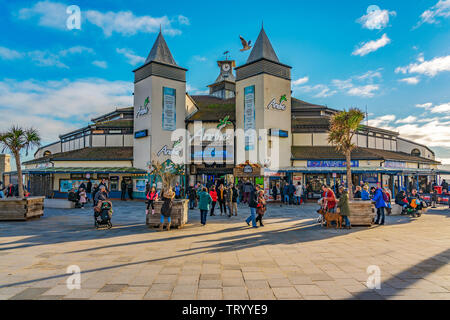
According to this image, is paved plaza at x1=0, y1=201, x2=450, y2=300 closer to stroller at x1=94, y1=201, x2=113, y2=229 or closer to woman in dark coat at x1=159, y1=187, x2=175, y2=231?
stroller at x1=94, y1=201, x2=113, y2=229

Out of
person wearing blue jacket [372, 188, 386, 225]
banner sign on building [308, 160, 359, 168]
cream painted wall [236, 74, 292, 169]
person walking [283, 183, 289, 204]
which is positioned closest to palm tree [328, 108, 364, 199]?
person wearing blue jacket [372, 188, 386, 225]

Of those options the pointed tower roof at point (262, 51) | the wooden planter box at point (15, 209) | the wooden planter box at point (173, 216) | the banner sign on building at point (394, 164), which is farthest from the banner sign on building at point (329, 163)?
the wooden planter box at point (15, 209)

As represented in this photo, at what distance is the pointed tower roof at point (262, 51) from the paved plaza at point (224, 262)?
69.7 ft

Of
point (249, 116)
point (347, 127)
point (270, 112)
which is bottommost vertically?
point (347, 127)

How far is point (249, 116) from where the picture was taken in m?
28.0

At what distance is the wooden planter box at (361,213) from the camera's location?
11.8 meters

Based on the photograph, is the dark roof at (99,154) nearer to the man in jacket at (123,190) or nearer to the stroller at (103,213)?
the man in jacket at (123,190)

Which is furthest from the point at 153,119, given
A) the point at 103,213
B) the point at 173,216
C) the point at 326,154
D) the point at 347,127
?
the point at 347,127

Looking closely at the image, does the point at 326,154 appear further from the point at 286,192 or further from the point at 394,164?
the point at 286,192

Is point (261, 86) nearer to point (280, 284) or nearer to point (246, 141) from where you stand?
point (246, 141)

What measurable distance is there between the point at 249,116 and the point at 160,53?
11.4 m

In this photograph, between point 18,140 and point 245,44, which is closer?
point 18,140
